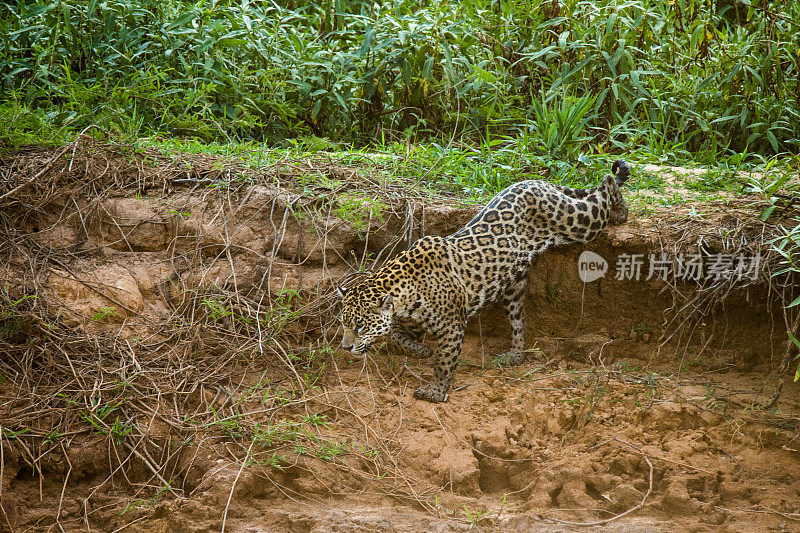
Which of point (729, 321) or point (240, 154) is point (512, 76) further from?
point (729, 321)

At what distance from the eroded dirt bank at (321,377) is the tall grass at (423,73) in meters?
1.46

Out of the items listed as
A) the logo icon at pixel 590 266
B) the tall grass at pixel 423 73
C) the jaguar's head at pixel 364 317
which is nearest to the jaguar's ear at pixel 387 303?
the jaguar's head at pixel 364 317

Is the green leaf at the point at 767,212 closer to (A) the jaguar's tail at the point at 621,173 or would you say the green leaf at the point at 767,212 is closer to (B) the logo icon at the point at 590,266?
(A) the jaguar's tail at the point at 621,173

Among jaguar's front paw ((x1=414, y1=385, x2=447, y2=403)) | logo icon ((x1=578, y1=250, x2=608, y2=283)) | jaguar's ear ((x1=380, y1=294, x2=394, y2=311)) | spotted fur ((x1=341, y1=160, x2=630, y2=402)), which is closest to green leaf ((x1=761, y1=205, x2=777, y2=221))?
spotted fur ((x1=341, y1=160, x2=630, y2=402))

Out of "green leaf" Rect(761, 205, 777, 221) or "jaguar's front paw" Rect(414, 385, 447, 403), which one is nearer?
"jaguar's front paw" Rect(414, 385, 447, 403)

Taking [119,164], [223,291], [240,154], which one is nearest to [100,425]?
[223,291]

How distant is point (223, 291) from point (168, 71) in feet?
11.2

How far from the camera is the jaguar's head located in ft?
17.4

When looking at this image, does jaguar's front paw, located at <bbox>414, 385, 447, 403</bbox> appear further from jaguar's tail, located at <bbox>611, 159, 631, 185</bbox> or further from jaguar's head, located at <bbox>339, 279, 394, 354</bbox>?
jaguar's tail, located at <bbox>611, 159, 631, 185</bbox>

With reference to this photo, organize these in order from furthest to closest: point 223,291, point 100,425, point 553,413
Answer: point 223,291
point 553,413
point 100,425

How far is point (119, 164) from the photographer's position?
21.0ft

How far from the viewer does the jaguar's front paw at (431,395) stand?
17.9 ft

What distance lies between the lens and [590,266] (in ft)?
19.8

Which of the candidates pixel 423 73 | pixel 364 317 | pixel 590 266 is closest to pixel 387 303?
pixel 364 317
